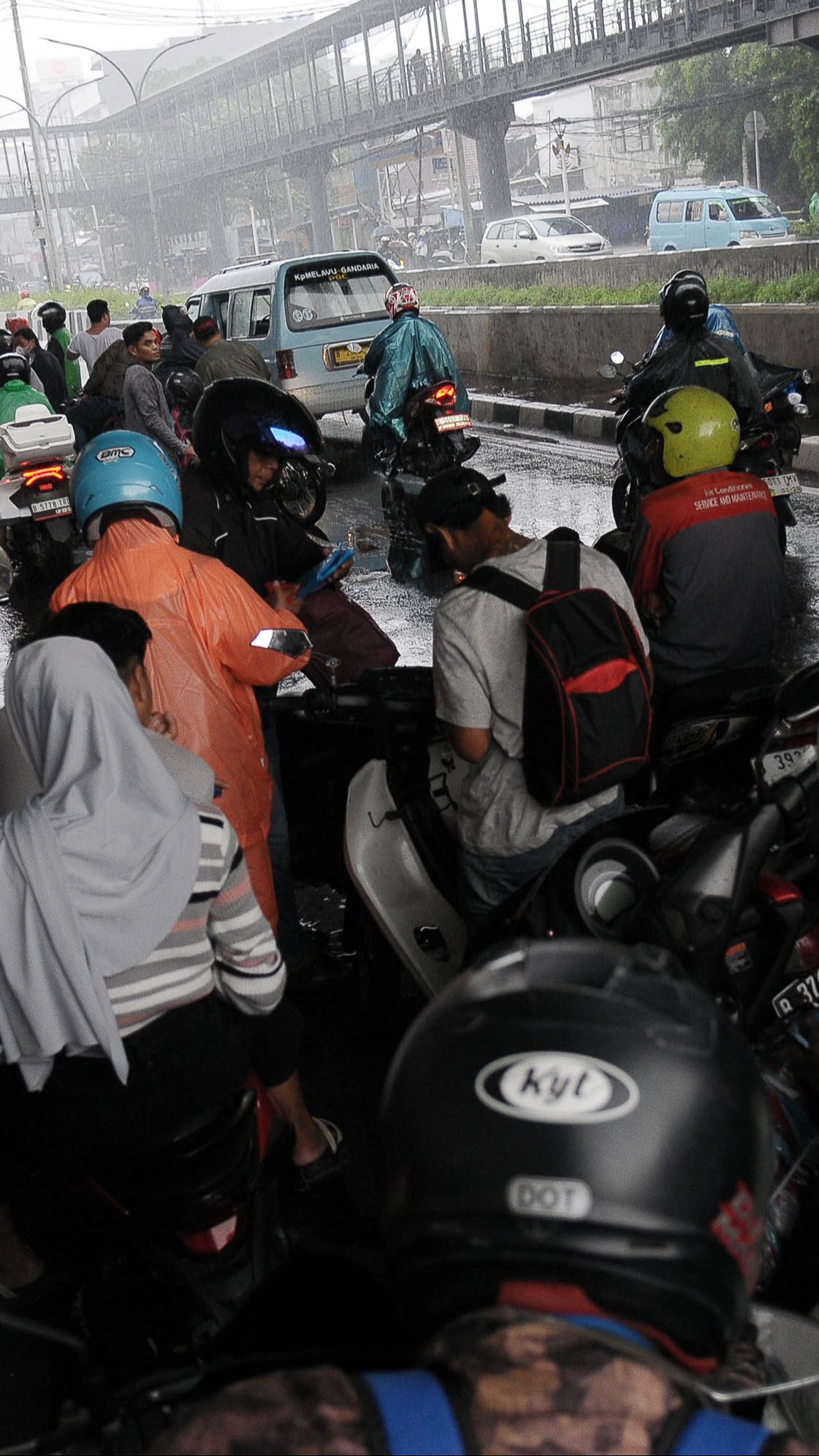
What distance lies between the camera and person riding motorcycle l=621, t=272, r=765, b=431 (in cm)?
754

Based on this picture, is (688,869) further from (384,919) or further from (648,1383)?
(648,1383)

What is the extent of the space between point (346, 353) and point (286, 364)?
65 cm

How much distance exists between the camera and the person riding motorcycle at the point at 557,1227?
1.07 m

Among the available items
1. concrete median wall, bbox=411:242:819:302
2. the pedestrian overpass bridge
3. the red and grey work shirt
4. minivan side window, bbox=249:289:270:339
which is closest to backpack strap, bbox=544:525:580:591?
the red and grey work shirt

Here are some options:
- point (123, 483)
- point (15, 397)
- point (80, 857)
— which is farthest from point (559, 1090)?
point (15, 397)

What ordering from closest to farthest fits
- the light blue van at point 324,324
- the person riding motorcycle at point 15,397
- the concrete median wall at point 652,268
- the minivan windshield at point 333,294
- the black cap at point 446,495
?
the black cap at point 446,495 → the person riding motorcycle at point 15,397 → the light blue van at point 324,324 → the minivan windshield at point 333,294 → the concrete median wall at point 652,268

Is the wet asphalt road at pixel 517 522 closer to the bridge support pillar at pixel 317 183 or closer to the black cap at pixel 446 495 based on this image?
the black cap at pixel 446 495

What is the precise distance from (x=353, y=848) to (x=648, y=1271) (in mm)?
2506

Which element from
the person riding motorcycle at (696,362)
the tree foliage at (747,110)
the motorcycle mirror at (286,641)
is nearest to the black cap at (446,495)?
the motorcycle mirror at (286,641)

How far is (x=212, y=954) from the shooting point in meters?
2.54

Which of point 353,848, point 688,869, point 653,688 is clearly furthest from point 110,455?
point 688,869

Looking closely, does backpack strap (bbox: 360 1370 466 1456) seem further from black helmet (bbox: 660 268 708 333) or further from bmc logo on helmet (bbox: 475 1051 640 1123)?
black helmet (bbox: 660 268 708 333)

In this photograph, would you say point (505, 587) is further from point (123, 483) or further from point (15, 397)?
point (15, 397)

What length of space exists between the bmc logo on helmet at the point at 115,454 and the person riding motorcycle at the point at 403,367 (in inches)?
272
